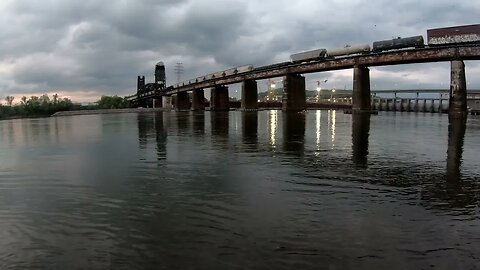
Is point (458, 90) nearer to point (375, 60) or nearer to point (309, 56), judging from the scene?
point (375, 60)

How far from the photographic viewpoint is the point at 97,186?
50.8ft

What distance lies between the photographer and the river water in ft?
27.2

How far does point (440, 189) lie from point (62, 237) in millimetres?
13395

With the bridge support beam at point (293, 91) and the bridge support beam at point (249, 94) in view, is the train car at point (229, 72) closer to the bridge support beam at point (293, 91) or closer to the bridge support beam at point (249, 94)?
the bridge support beam at point (249, 94)

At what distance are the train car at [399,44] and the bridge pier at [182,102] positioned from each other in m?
109

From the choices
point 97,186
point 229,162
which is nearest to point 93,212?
point 97,186

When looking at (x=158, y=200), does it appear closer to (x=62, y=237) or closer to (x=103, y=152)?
(x=62, y=237)

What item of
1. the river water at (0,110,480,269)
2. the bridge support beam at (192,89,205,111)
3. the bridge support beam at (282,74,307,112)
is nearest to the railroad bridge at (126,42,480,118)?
the bridge support beam at (282,74,307,112)

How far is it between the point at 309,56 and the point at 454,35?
36372 millimetres

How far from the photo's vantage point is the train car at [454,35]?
72.4m

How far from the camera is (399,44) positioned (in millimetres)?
83062

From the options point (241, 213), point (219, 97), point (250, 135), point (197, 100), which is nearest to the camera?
point (241, 213)

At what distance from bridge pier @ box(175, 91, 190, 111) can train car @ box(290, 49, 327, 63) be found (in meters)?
81.8

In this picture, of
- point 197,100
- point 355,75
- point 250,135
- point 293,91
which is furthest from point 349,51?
point 197,100
